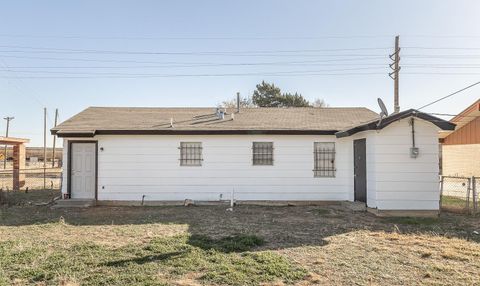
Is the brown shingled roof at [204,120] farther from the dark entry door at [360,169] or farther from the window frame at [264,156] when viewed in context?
the dark entry door at [360,169]

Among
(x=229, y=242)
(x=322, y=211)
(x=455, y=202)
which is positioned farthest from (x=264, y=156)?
(x=455, y=202)

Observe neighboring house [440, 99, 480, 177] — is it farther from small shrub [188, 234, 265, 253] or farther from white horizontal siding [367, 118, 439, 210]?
small shrub [188, 234, 265, 253]

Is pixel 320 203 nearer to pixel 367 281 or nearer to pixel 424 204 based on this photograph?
pixel 424 204

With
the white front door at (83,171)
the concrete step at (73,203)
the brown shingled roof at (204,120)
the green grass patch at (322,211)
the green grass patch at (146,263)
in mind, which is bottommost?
the green grass patch at (322,211)

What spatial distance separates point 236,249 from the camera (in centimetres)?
633

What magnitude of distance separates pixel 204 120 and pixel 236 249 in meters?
7.96

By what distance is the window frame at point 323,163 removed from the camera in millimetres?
12461

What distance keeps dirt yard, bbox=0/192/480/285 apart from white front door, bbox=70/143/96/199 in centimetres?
233

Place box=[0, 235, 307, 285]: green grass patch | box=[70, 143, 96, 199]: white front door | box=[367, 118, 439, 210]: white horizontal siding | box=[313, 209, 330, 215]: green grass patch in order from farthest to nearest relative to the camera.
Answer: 1. box=[70, 143, 96, 199]: white front door
2. box=[313, 209, 330, 215]: green grass patch
3. box=[367, 118, 439, 210]: white horizontal siding
4. box=[0, 235, 307, 285]: green grass patch

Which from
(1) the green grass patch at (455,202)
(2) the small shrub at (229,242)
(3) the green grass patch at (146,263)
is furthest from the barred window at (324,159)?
(3) the green grass patch at (146,263)

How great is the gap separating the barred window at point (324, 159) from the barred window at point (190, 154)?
392cm

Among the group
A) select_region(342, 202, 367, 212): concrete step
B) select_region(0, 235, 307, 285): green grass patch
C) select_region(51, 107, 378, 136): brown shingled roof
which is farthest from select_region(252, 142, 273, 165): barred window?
select_region(0, 235, 307, 285): green grass patch

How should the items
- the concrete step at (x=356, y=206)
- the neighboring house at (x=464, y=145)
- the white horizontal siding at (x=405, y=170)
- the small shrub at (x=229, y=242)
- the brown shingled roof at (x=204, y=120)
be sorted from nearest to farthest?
1. the small shrub at (x=229, y=242)
2. the white horizontal siding at (x=405, y=170)
3. the concrete step at (x=356, y=206)
4. the brown shingled roof at (x=204, y=120)
5. the neighboring house at (x=464, y=145)

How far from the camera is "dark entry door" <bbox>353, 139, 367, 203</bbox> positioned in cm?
1114
